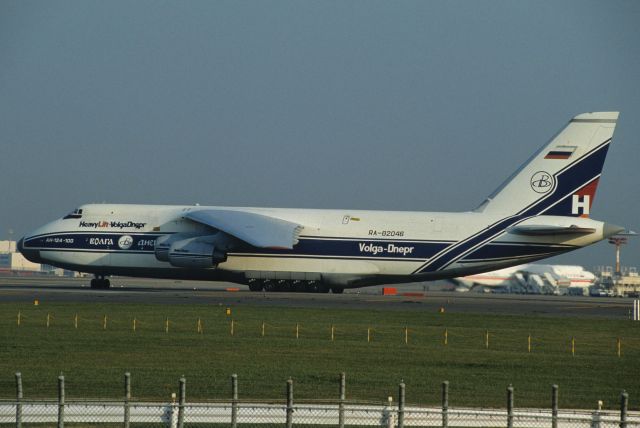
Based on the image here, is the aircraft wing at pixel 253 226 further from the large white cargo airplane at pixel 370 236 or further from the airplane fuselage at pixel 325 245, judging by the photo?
→ the airplane fuselage at pixel 325 245

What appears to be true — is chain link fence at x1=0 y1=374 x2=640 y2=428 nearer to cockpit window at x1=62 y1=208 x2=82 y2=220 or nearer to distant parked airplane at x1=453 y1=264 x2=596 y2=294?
cockpit window at x1=62 y1=208 x2=82 y2=220

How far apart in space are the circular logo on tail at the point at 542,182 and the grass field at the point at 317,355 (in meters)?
15.7

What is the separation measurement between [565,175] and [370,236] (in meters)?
11.5

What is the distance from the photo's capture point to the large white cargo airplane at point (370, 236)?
59844 mm

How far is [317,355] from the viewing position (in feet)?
98.5

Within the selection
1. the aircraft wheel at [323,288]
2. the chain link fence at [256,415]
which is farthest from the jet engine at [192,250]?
the chain link fence at [256,415]

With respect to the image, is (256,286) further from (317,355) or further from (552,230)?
(317,355)

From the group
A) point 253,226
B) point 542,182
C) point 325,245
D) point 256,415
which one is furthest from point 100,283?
point 256,415

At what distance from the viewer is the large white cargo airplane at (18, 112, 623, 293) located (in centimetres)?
5984

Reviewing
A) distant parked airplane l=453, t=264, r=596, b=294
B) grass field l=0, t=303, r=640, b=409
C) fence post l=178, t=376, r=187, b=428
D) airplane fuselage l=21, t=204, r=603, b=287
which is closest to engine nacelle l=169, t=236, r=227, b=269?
airplane fuselage l=21, t=204, r=603, b=287

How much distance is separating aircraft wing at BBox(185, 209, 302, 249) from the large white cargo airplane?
0.06m

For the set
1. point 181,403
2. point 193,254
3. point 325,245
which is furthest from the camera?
point 325,245

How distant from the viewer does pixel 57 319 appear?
132 ft

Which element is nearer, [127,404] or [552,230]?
[127,404]
